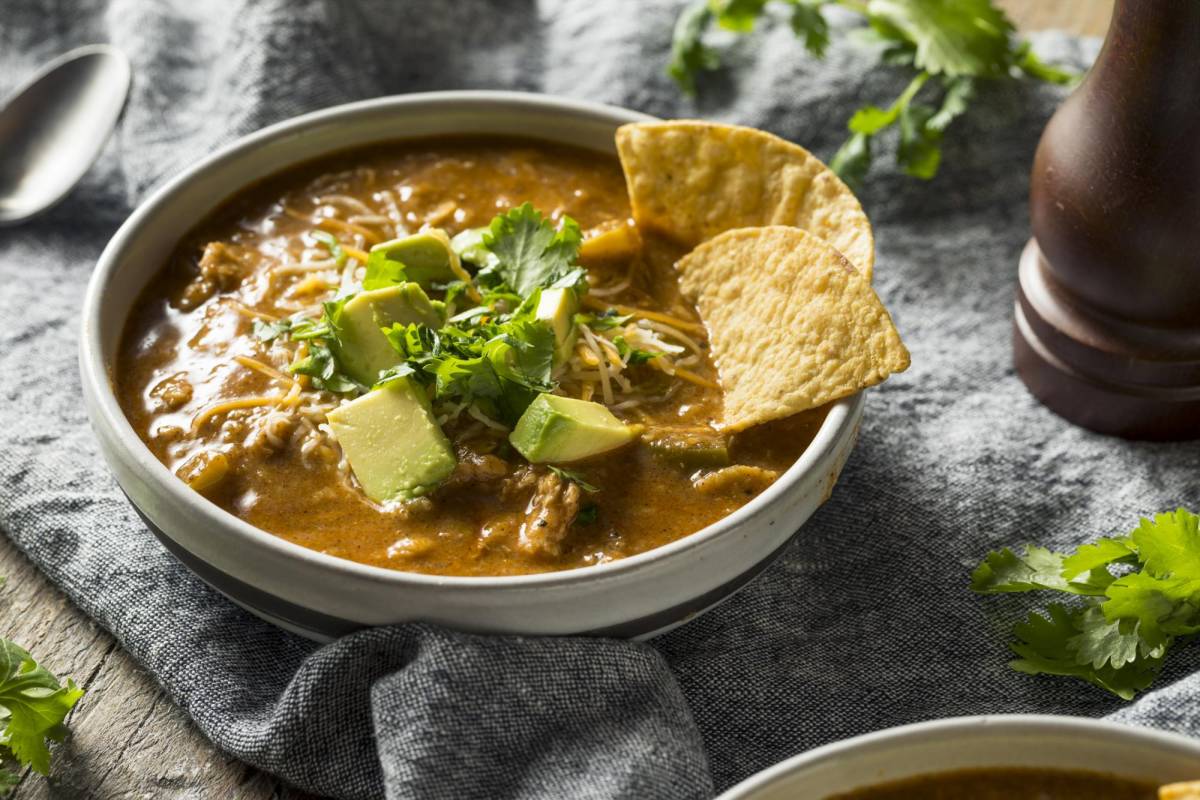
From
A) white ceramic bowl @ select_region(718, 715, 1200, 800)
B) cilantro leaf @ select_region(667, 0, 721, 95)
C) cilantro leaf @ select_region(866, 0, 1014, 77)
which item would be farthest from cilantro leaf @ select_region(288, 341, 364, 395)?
cilantro leaf @ select_region(866, 0, 1014, 77)

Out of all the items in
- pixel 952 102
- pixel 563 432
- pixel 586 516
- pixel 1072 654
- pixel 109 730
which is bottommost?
pixel 109 730

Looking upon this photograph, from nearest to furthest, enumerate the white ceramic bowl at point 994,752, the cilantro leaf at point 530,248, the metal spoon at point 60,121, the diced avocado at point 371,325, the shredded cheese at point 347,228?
1. the white ceramic bowl at point 994,752
2. the diced avocado at point 371,325
3. the cilantro leaf at point 530,248
4. the shredded cheese at point 347,228
5. the metal spoon at point 60,121

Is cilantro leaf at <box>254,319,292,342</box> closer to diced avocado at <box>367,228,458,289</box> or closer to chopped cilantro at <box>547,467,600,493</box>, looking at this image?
diced avocado at <box>367,228,458,289</box>

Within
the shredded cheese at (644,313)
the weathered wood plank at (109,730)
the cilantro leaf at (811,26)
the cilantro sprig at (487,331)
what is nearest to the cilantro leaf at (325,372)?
the cilantro sprig at (487,331)

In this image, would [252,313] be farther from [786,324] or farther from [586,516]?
[786,324]

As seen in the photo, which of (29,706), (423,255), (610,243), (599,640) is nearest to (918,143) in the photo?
(610,243)

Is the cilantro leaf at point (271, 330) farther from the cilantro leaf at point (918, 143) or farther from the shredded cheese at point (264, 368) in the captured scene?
the cilantro leaf at point (918, 143)
